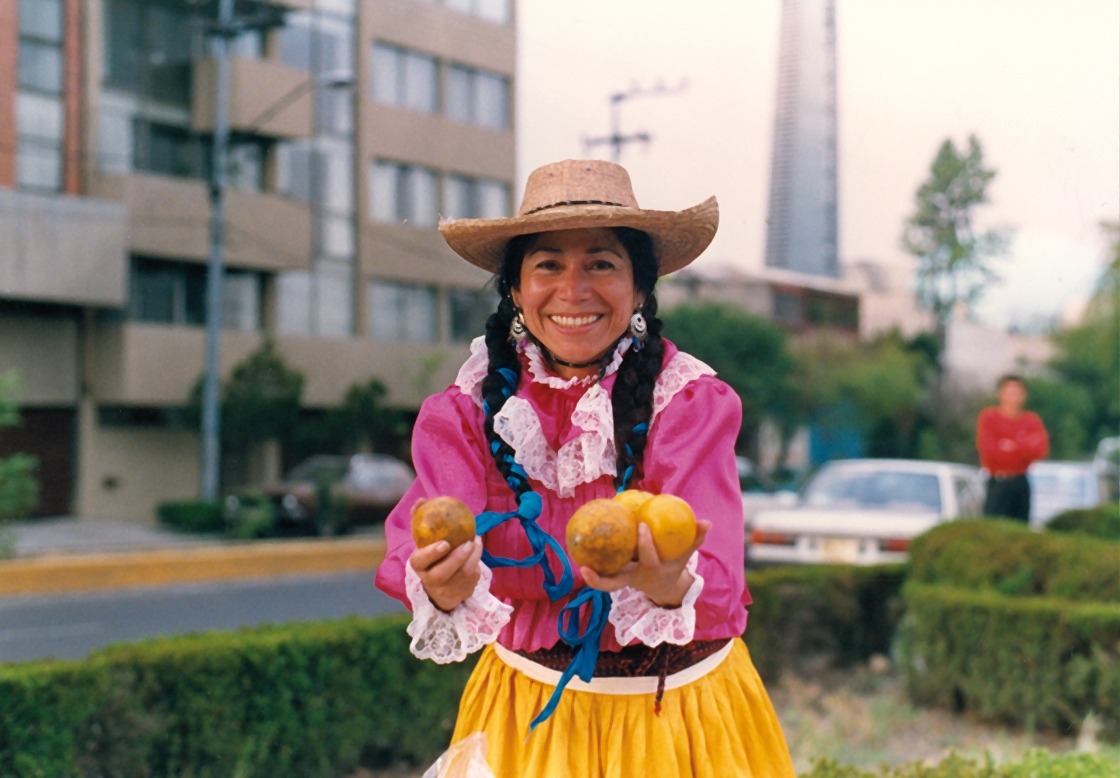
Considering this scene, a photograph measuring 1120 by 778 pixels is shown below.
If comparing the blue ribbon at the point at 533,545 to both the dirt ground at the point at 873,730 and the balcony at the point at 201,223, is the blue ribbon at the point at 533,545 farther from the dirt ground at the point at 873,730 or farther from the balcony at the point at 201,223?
the balcony at the point at 201,223

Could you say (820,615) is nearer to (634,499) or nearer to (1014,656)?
(1014,656)

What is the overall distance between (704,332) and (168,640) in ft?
71.6

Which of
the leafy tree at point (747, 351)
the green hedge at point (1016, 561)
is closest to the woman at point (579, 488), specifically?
the green hedge at point (1016, 561)

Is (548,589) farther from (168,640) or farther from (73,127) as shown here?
(73,127)

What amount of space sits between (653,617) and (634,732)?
0.95 ft

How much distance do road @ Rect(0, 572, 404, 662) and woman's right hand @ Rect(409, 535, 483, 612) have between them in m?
5.69

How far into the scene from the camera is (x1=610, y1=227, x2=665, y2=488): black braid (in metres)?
1.85

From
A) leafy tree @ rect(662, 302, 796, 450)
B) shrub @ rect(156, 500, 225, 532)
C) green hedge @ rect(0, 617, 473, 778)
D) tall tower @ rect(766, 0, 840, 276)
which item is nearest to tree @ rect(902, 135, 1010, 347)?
tall tower @ rect(766, 0, 840, 276)

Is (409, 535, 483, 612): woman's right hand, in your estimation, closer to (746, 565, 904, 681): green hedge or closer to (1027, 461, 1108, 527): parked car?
(746, 565, 904, 681): green hedge

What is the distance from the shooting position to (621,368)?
194 centimetres

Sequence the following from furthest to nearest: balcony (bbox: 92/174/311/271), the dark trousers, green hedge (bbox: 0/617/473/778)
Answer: balcony (bbox: 92/174/311/271), the dark trousers, green hedge (bbox: 0/617/473/778)

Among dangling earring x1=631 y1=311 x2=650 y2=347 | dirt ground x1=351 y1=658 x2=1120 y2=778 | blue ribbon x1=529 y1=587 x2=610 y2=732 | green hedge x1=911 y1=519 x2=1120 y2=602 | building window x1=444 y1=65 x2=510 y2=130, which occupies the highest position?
building window x1=444 y1=65 x2=510 y2=130

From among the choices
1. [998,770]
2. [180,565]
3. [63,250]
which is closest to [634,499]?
[998,770]

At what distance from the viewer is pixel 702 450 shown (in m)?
1.76
